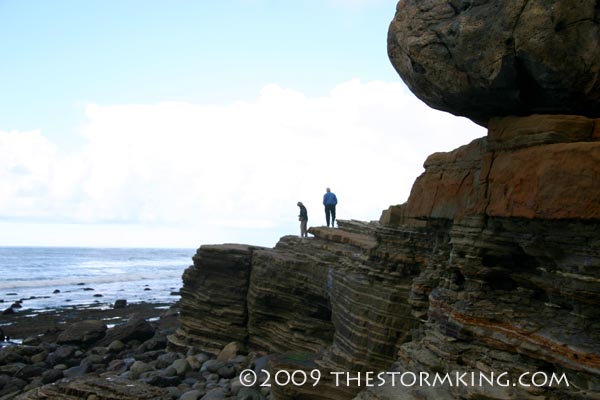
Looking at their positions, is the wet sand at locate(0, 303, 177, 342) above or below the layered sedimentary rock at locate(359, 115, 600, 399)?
below

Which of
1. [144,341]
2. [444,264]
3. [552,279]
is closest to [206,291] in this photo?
[144,341]

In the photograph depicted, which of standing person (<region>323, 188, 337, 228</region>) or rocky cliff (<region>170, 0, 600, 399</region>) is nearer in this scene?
rocky cliff (<region>170, 0, 600, 399</region>)

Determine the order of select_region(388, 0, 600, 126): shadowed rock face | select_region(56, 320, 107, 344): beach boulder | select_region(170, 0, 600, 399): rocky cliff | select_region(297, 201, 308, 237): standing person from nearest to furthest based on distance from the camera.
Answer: select_region(170, 0, 600, 399): rocky cliff → select_region(388, 0, 600, 126): shadowed rock face → select_region(56, 320, 107, 344): beach boulder → select_region(297, 201, 308, 237): standing person

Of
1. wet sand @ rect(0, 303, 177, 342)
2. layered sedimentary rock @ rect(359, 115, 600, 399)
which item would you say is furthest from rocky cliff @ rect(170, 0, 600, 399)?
wet sand @ rect(0, 303, 177, 342)

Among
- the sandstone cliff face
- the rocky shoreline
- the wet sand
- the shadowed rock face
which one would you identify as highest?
the shadowed rock face

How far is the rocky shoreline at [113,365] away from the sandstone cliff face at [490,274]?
4.21 m

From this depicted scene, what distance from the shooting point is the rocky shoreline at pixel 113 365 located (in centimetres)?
1399

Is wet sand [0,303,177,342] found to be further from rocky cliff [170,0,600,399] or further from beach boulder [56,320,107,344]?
rocky cliff [170,0,600,399]

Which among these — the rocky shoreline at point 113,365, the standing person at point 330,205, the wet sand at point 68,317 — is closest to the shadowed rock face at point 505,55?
the rocky shoreline at point 113,365

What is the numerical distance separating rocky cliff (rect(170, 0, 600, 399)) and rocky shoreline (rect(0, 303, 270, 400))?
535cm

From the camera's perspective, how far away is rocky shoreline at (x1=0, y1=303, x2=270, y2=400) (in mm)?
13992

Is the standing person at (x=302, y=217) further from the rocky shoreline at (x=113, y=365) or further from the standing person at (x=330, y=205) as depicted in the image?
the rocky shoreline at (x=113, y=365)

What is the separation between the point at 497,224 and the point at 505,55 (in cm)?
252

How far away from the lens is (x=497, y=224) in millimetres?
7188
